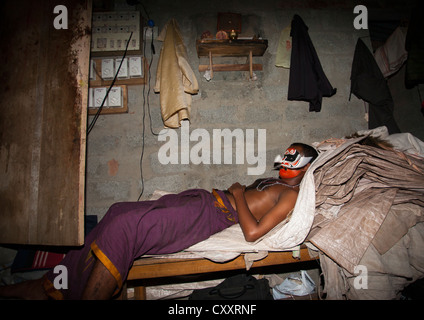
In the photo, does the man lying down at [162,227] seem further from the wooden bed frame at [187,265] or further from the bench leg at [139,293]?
the bench leg at [139,293]

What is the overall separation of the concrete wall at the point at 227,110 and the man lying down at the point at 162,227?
2.51 ft

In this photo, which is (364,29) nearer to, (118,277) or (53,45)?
(53,45)

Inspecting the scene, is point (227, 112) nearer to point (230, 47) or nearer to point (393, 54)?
point (230, 47)

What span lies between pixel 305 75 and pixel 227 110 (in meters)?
0.94

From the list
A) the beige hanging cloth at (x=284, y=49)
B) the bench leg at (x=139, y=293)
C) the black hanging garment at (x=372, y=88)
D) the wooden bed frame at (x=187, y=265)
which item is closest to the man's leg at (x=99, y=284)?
the wooden bed frame at (x=187, y=265)

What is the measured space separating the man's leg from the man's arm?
2.82 ft

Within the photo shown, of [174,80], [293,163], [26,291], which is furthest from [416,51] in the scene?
[26,291]

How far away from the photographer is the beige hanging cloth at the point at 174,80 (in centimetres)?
218

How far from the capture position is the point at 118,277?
4.07ft

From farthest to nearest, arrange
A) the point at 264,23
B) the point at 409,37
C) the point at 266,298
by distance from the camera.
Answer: the point at 264,23
the point at 409,37
the point at 266,298

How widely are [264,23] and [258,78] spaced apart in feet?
2.34

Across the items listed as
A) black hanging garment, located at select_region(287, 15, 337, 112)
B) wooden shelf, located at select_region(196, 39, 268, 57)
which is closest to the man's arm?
black hanging garment, located at select_region(287, 15, 337, 112)

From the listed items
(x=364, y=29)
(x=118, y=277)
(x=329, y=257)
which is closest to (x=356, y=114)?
(x=364, y=29)

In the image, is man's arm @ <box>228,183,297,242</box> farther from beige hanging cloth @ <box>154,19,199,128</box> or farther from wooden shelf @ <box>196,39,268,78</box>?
wooden shelf @ <box>196,39,268,78</box>
